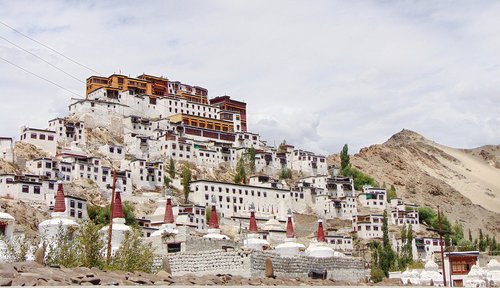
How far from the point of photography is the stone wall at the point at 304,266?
32.5m

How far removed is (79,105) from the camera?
94.9 metres

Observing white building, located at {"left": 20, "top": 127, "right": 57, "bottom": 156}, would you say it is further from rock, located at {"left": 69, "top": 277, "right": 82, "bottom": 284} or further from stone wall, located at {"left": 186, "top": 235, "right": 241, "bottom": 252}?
rock, located at {"left": 69, "top": 277, "right": 82, "bottom": 284}

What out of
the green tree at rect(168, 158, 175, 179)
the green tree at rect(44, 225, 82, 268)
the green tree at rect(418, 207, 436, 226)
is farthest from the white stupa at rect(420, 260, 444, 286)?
the green tree at rect(418, 207, 436, 226)

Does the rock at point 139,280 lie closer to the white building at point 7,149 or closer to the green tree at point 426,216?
the white building at point 7,149

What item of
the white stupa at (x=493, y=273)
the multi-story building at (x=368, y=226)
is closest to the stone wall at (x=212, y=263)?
the white stupa at (x=493, y=273)

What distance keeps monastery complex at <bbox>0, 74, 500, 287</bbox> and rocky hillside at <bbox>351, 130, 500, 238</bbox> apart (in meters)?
28.0

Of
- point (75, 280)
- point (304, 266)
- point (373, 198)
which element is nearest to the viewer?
point (75, 280)

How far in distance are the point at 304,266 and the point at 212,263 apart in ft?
17.4

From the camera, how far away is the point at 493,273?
47750 millimetres

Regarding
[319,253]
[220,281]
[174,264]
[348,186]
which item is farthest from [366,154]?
[220,281]

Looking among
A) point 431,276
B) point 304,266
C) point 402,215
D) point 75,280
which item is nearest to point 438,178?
point 402,215

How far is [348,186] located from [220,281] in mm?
81087

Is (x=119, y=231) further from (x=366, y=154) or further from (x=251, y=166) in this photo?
(x=366, y=154)

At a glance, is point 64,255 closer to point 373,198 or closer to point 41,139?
point 41,139
